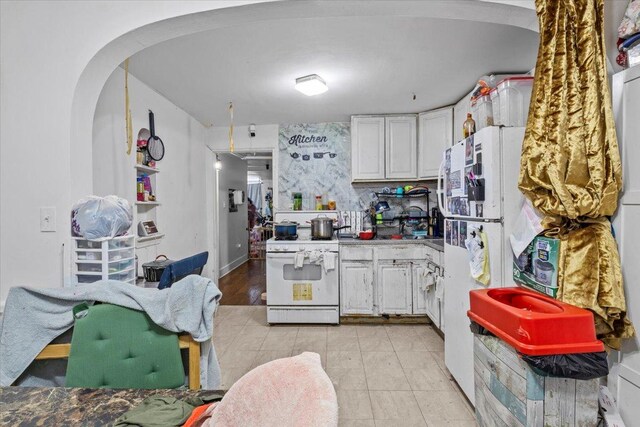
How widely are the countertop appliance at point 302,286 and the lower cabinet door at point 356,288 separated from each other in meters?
0.08

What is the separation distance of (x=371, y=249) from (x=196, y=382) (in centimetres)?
252

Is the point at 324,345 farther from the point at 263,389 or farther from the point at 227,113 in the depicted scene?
the point at 227,113

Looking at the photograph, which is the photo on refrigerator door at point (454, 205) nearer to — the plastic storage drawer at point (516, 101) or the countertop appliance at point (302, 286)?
the plastic storage drawer at point (516, 101)

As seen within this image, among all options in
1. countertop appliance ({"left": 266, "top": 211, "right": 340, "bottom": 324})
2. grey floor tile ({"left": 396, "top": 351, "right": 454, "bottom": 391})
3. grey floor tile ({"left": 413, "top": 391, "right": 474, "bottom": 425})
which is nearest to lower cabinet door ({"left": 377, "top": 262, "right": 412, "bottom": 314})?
countertop appliance ({"left": 266, "top": 211, "right": 340, "bottom": 324})

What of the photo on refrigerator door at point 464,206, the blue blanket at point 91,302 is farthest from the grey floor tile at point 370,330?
the blue blanket at point 91,302

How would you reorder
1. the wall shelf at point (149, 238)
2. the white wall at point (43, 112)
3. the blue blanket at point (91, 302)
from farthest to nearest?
the wall shelf at point (149, 238), the white wall at point (43, 112), the blue blanket at point (91, 302)

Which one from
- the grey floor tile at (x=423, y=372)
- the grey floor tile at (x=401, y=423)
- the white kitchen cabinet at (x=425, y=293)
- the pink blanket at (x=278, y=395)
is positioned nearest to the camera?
the pink blanket at (x=278, y=395)

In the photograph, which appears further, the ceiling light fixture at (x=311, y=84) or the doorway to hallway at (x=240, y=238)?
the doorway to hallway at (x=240, y=238)

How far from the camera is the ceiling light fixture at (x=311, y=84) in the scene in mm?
2895

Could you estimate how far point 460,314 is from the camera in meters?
2.11

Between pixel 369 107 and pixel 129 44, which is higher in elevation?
pixel 369 107

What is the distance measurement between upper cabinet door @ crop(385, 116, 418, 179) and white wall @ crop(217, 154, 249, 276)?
114 inches

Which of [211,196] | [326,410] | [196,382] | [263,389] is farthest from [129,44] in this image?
[211,196]

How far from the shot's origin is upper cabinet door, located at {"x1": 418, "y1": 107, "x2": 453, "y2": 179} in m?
3.73
